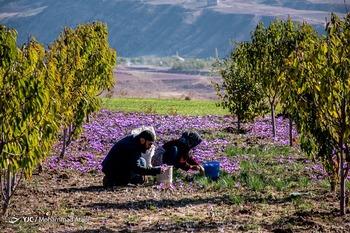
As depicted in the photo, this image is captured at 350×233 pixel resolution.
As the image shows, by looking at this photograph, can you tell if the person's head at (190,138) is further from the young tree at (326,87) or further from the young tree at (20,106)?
the young tree at (20,106)

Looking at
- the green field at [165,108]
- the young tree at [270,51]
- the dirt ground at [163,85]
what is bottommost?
the dirt ground at [163,85]

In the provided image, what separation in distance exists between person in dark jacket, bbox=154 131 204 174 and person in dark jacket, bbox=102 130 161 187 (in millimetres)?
928

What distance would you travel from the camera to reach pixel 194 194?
12.7 meters

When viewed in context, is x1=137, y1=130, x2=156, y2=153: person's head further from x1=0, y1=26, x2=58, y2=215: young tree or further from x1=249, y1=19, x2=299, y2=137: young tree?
x1=249, y1=19, x2=299, y2=137: young tree

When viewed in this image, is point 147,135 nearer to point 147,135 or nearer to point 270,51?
point 147,135

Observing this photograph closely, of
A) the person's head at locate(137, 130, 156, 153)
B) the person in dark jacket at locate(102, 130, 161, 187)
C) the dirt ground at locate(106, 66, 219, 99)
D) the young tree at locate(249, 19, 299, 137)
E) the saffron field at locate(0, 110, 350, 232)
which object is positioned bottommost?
the dirt ground at locate(106, 66, 219, 99)

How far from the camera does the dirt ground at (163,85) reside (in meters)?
89.6

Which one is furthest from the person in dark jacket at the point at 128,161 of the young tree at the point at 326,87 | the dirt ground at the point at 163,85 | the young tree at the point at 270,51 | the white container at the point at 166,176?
the dirt ground at the point at 163,85

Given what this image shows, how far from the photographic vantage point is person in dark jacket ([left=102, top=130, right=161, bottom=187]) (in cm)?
1259

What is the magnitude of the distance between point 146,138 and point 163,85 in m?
90.1

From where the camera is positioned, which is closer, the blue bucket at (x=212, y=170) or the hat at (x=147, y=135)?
the hat at (x=147, y=135)

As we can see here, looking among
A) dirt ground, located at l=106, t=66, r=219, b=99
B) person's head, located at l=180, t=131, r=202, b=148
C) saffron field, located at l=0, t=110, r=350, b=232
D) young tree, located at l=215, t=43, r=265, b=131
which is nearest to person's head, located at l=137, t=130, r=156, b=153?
saffron field, located at l=0, t=110, r=350, b=232

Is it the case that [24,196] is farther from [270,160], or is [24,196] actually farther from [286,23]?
[286,23]

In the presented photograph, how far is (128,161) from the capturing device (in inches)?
504
